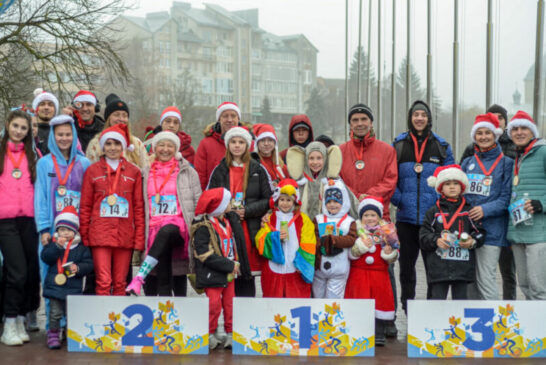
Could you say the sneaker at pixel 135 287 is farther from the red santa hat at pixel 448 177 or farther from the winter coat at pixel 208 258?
the red santa hat at pixel 448 177

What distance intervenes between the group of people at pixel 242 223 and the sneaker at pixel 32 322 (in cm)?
21

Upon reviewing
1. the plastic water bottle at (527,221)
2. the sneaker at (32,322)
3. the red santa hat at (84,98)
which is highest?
the red santa hat at (84,98)

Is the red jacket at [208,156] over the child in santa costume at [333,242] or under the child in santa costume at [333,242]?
over

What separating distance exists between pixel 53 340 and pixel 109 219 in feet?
4.12

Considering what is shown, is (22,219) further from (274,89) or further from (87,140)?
(274,89)

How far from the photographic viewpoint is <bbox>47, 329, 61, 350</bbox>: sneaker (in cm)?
685

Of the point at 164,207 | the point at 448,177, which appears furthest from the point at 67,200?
the point at 448,177

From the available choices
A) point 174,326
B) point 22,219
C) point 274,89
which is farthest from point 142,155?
point 274,89

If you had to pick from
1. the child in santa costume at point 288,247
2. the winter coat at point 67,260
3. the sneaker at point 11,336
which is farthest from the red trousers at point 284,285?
the sneaker at point 11,336

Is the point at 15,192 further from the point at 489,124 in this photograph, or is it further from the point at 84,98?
the point at 489,124

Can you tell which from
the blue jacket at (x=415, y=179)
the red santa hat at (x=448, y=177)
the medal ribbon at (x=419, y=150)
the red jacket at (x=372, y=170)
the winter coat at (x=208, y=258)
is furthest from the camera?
the medal ribbon at (x=419, y=150)

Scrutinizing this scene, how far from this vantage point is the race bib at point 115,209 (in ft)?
23.0

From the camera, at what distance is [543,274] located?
688cm

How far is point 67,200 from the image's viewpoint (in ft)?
23.4
